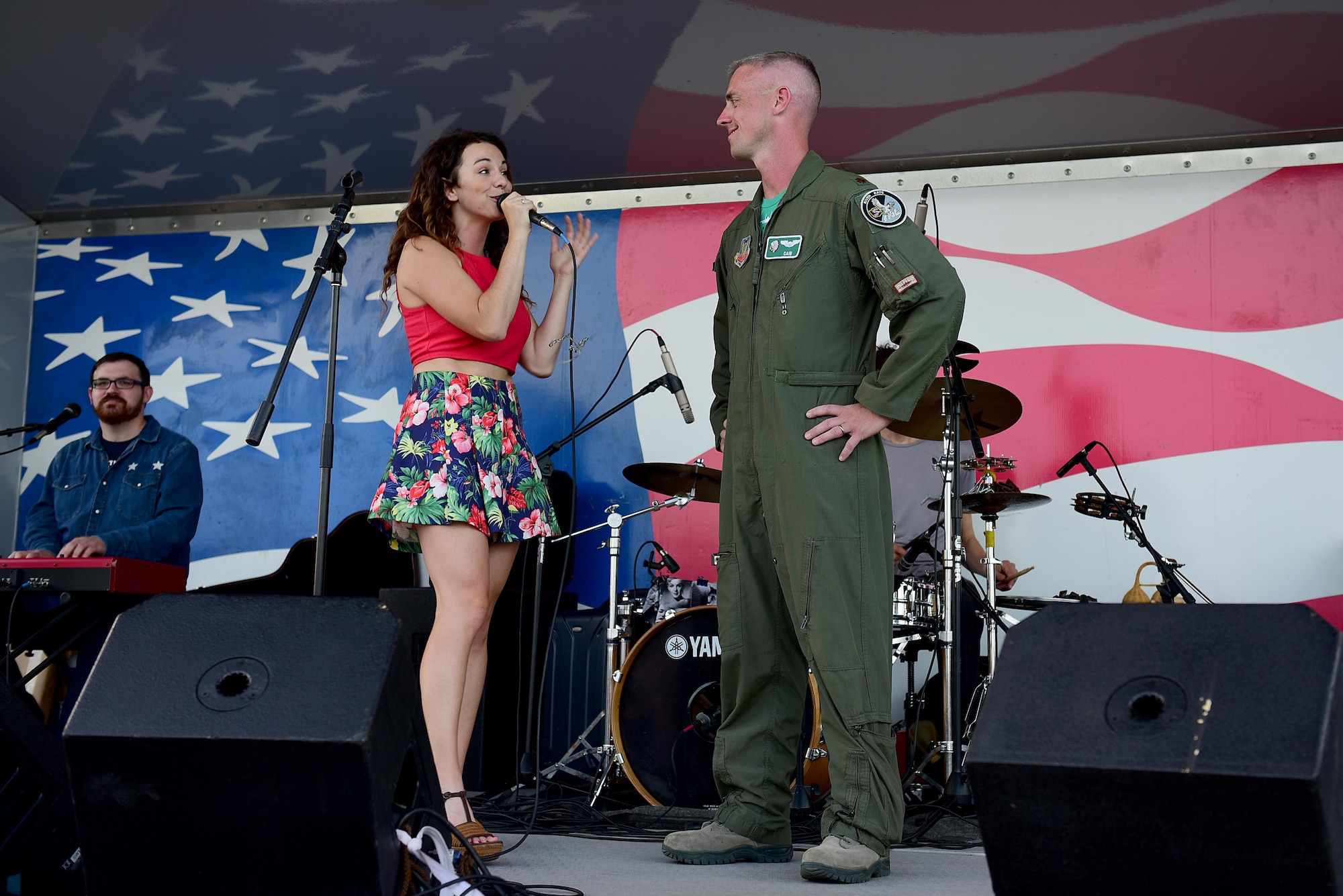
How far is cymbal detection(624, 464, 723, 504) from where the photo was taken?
13.5ft

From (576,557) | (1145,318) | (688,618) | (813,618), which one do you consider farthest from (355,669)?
(1145,318)

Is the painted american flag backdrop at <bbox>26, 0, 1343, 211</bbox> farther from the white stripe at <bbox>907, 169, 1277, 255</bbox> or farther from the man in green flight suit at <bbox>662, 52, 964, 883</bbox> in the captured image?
the man in green flight suit at <bbox>662, 52, 964, 883</bbox>

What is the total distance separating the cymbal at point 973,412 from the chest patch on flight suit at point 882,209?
3.85 feet

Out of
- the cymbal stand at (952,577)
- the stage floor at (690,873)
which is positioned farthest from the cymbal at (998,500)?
the stage floor at (690,873)

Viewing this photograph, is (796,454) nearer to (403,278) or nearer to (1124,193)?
(403,278)

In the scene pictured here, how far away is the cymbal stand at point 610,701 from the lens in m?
4.07

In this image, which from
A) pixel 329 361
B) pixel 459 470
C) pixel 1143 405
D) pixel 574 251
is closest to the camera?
pixel 459 470

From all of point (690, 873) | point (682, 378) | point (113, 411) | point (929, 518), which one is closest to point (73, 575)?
point (113, 411)

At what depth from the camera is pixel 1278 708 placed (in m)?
1.38

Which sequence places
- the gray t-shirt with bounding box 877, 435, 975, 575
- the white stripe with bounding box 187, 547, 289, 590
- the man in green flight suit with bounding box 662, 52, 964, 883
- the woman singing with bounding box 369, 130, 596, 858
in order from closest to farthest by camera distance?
the man in green flight suit with bounding box 662, 52, 964, 883, the woman singing with bounding box 369, 130, 596, 858, the gray t-shirt with bounding box 877, 435, 975, 575, the white stripe with bounding box 187, 547, 289, 590

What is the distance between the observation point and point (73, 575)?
3643 millimetres

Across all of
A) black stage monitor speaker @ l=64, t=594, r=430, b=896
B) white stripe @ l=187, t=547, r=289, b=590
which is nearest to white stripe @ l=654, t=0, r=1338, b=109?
white stripe @ l=187, t=547, r=289, b=590

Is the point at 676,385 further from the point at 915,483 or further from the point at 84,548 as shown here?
the point at 84,548

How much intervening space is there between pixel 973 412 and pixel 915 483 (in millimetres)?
1017
